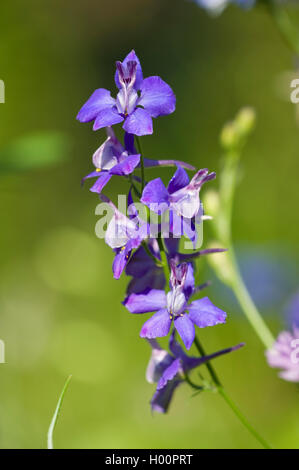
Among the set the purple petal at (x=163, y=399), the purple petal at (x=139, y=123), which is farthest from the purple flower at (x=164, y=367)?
the purple petal at (x=139, y=123)

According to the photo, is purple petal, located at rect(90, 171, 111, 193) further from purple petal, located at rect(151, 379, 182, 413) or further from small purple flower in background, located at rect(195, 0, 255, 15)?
small purple flower in background, located at rect(195, 0, 255, 15)

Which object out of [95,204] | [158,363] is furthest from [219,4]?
[95,204]

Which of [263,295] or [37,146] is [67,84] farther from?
[37,146]

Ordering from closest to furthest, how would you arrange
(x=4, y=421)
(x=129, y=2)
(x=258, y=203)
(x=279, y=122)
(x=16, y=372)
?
1. (x=4, y=421)
2. (x=16, y=372)
3. (x=258, y=203)
4. (x=279, y=122)
5. (x=129, y=2)

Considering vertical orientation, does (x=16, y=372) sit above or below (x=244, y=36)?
below

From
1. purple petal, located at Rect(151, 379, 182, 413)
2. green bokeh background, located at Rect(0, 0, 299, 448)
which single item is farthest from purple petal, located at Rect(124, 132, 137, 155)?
green bokeh background, located at Rect(0, 0, 299, 448)

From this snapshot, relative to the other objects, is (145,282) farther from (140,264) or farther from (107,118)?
(107,118)

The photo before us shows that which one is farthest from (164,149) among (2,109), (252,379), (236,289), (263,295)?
(236,289)
